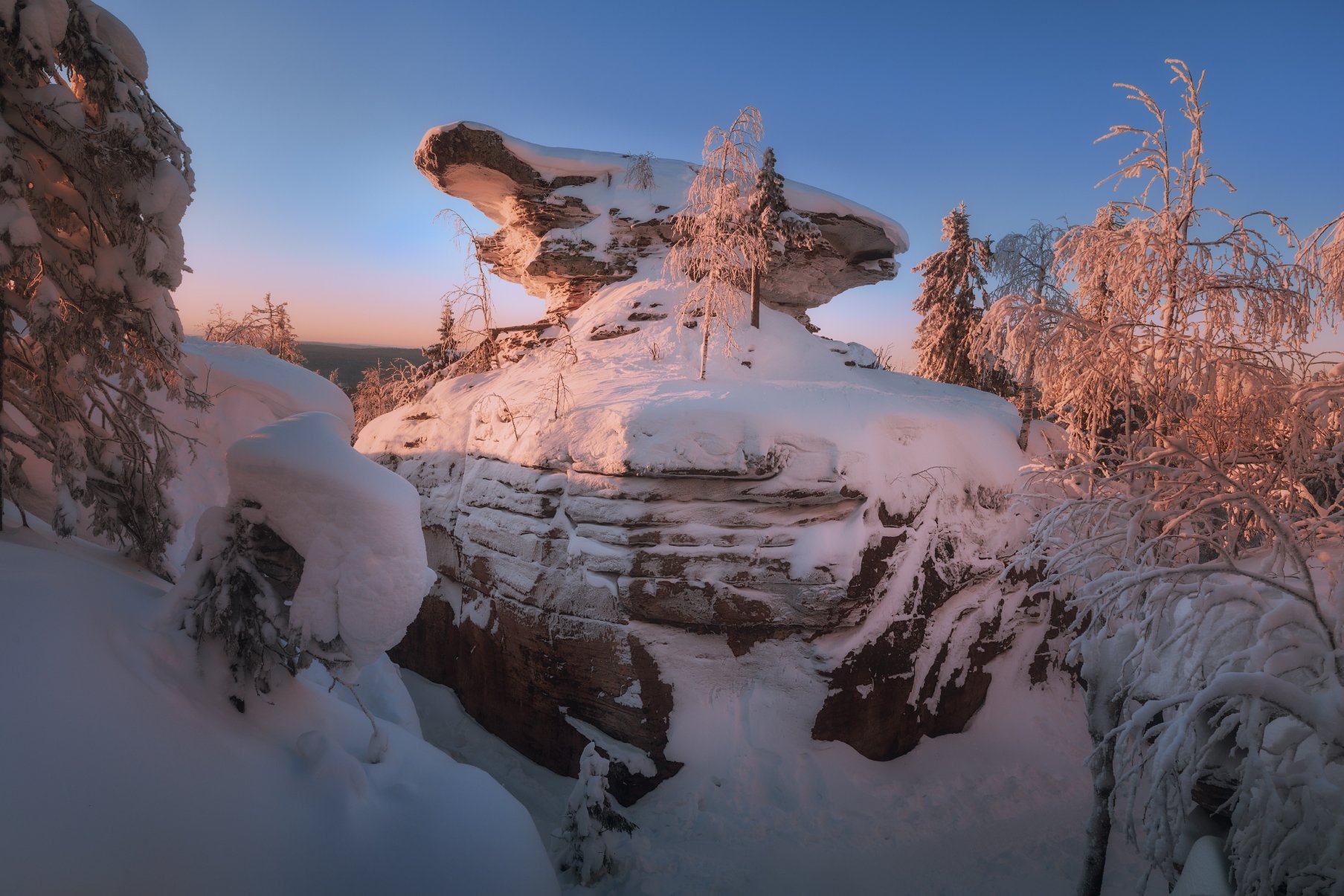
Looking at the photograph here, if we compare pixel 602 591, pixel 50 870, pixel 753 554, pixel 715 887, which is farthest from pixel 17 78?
pixel 715 887

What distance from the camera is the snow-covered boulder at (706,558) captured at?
8.80 meters

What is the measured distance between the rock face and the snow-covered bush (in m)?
12.7

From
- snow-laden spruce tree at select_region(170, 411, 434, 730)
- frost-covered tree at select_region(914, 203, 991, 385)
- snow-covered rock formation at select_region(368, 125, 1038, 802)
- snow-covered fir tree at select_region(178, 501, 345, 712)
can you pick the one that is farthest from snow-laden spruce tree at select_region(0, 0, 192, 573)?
frost-covered tree at select_region(914, 203, 991, 385)

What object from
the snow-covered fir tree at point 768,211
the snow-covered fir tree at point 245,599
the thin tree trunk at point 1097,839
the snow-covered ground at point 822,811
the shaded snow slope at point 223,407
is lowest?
the snow-covered ground at point 822,811

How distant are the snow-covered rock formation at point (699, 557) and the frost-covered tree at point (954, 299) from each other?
29.2ft

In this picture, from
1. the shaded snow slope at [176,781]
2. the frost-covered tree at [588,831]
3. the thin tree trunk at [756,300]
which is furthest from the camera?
the thin tree trunk at [756,300]

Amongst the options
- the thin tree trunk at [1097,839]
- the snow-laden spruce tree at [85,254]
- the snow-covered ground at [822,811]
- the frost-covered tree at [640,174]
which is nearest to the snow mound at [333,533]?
the snow-laden spruce tree at [85,254]

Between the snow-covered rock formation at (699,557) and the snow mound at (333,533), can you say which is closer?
the snow mound at (333,533)

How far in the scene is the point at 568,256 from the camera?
1695 cm

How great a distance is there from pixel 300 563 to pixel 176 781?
1616mm

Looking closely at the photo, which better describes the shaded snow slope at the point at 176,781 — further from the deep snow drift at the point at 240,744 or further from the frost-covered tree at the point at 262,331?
the frost-covered tree at the point at 262,331

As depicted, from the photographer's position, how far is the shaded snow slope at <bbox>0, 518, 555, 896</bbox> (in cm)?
331

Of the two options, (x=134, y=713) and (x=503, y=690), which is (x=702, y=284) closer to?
(x=503, y=690)

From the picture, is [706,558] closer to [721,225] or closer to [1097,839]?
[1097,839]
